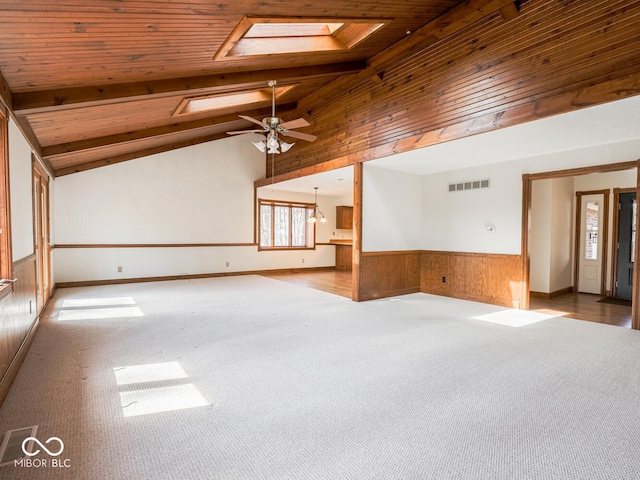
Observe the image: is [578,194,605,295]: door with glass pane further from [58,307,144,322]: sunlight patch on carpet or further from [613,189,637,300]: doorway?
[58,307,144,322]: sunlight patch on carpet

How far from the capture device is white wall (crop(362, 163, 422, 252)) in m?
6.20

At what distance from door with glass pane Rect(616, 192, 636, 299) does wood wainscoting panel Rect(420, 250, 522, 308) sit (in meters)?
2.58

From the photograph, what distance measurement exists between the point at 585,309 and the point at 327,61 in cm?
573

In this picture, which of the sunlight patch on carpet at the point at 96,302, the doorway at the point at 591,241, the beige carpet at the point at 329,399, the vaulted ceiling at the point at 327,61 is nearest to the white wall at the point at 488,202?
the doorway at the point at 591,241

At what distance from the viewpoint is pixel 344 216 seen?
11211 millimetres

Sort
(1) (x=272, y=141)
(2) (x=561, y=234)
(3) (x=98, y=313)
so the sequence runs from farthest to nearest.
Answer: (2) (x=561, y=234)
(3) (x=98, y=313)
(1) (x=272, y=141)

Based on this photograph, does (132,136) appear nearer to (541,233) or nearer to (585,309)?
(541,233)

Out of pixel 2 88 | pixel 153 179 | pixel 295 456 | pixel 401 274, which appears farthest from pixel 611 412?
pixel 153 179

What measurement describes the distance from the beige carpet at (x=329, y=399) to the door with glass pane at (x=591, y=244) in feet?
9.84

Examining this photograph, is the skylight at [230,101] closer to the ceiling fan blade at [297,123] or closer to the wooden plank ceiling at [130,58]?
the wooden plank ceiling at [130,58]

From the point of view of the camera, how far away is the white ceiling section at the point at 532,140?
3.59 metres

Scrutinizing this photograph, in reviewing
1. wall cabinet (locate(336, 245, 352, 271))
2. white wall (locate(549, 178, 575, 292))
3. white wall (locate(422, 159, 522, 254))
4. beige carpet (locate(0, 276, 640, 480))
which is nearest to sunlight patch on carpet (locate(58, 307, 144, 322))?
beige carpet (locate(0, 276, 640, 480))

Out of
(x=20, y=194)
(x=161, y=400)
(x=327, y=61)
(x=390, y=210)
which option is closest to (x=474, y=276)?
(x=390, y=210)

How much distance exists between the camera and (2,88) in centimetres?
277
